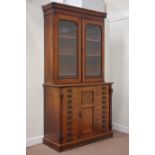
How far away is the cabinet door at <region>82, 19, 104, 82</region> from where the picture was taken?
3.44m

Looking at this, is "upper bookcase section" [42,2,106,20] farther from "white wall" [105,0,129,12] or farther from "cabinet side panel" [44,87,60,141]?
"cabinet side panel" [44,87,60,141]

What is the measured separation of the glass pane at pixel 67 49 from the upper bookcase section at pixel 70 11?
150mm

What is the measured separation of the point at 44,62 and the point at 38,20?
0.61 metres

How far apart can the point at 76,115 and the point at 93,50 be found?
1.09 meters

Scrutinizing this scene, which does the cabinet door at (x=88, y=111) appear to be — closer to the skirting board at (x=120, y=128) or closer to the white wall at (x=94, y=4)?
the skirting board at (x=120, y=128)

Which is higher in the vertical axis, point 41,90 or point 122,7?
point 122,7

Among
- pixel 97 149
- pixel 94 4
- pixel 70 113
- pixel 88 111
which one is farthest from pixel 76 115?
pixel 94 4

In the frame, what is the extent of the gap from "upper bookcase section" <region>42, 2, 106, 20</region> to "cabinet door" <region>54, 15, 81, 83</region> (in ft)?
0.23

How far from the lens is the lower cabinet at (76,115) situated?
10.0 feet

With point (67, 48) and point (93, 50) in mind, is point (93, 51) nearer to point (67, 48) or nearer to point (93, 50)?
point (93, 50)
